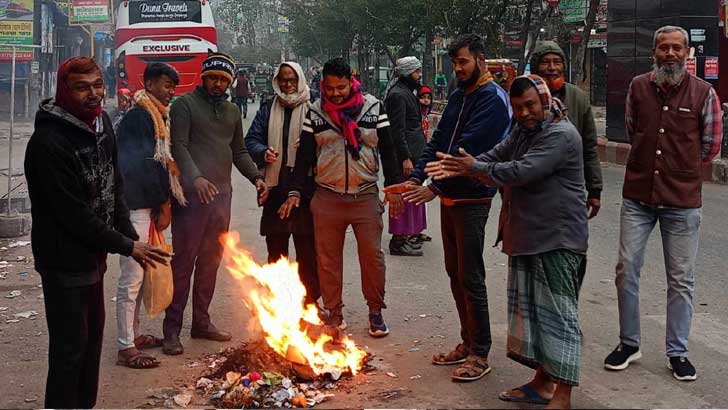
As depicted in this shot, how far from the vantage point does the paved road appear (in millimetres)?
4949

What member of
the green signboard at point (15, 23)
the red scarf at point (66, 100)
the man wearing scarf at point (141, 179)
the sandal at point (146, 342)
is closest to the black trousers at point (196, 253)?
the sandal at point (146, 342)

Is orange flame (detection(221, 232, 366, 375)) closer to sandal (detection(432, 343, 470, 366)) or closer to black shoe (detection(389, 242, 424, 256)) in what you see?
sandal (detection(432, 343, 470, 366))

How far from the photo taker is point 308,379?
5.12 meters

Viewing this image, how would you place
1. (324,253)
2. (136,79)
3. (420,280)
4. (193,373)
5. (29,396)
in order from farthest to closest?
(136,79), (420,280), (324,253), (193,373), (29,396)

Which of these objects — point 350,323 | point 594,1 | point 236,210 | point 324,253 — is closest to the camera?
point 324,253

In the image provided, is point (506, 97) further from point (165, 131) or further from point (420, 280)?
point (420, 280)

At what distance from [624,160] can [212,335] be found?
38.9 ft

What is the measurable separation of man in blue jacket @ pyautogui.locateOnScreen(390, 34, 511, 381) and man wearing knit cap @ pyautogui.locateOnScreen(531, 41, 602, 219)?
1.87 ft

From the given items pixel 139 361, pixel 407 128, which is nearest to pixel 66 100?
pixel 139 361

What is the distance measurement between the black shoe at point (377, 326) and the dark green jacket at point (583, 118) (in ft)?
5.47

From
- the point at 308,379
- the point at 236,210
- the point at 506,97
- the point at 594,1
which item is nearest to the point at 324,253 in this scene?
the point at 308,379

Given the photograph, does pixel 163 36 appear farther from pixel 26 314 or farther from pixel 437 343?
pixel 437 343

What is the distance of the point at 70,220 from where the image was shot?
3.91m

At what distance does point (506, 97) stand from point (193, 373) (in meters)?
2.51
